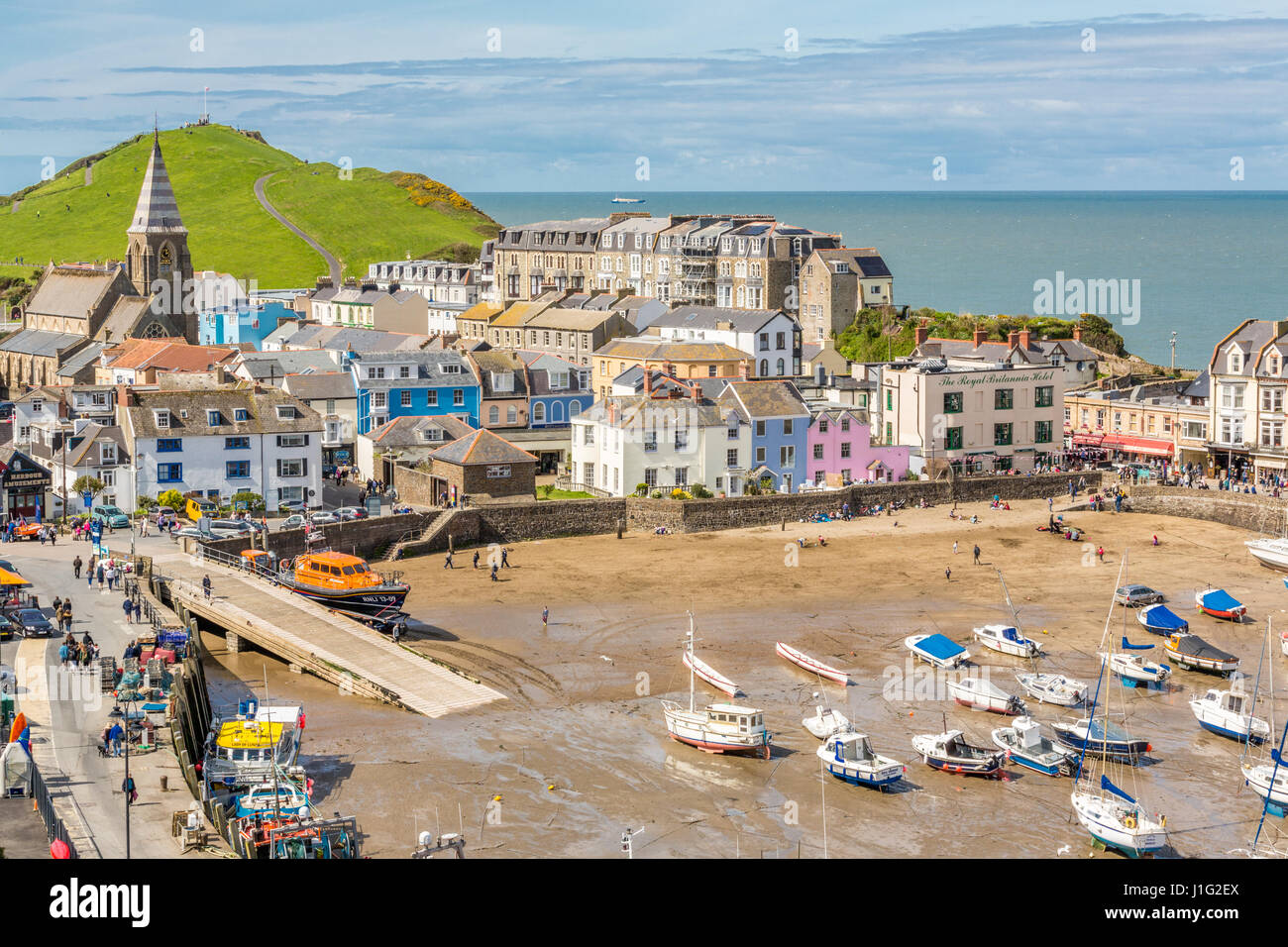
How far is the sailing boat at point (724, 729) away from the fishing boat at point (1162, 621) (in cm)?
1577

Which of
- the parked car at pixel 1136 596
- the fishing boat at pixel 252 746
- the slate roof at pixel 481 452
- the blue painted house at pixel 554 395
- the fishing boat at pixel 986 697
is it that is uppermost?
the blue painted house at pixel 554 395

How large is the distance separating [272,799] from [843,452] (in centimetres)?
4275

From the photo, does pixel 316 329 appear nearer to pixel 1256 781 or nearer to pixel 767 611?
pixel 767 611

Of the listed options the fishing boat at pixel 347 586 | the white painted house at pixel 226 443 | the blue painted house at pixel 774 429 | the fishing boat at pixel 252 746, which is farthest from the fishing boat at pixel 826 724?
the white painted house at pixel 226 443

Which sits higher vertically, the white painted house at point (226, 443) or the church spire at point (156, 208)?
the church spire at point (156, 208)

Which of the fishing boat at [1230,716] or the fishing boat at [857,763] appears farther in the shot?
the fishing boat at [1230,716]

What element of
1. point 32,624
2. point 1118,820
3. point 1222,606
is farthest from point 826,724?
point 32,624

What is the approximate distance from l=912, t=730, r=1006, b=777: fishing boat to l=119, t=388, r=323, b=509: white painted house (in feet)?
114

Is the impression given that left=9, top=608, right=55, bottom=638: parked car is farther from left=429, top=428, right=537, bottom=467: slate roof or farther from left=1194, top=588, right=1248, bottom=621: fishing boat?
left=1194, top=588, right=1248, bottom=621: fishing boat

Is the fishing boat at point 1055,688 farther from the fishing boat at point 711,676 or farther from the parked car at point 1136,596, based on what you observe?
the parked car at point 1136,596

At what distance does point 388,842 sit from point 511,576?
83.3 feet

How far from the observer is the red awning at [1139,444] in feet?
232

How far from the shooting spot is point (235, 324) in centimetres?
10475
